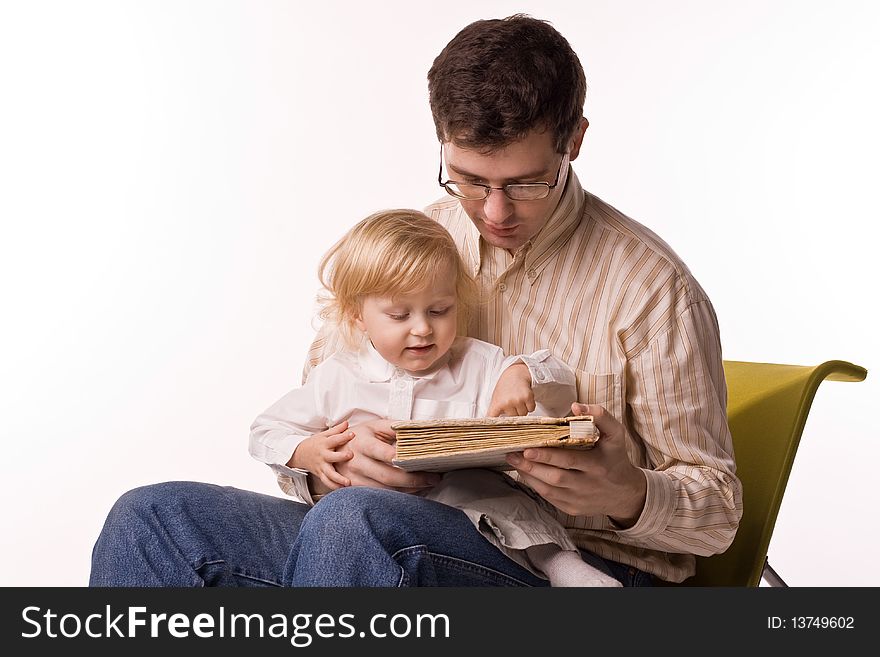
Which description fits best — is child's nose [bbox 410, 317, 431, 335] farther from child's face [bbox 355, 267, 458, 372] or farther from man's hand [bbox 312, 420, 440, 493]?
man's hand [bbox 312, 420, 440, 493]

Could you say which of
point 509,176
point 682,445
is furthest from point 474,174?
point 682,445

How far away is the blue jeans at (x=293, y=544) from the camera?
1.99 metres

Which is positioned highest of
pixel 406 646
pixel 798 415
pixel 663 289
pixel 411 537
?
pixel 663 289

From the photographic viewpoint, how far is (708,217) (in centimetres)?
498

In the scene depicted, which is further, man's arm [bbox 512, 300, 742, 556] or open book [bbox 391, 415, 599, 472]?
man's arm [bbox 512, 300, 742, 556]

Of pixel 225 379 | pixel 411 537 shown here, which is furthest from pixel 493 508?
pixel 225 379

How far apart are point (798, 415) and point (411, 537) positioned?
966 mm

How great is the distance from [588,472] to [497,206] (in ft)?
2.00

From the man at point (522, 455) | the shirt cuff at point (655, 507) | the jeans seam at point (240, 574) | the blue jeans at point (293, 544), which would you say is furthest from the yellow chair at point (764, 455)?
the jeans seam at point (240, 574)

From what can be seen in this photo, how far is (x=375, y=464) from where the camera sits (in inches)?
88.4

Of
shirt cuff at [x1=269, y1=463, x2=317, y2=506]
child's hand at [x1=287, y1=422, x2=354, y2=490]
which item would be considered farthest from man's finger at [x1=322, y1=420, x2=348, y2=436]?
shirt cuff at [x1=269, y1=463, x2=317, y2=506]

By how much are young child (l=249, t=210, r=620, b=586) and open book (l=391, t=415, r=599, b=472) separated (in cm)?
37

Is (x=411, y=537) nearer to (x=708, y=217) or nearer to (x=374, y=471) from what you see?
(x=374, y=471)

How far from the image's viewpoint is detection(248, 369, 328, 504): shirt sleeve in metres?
2.44
